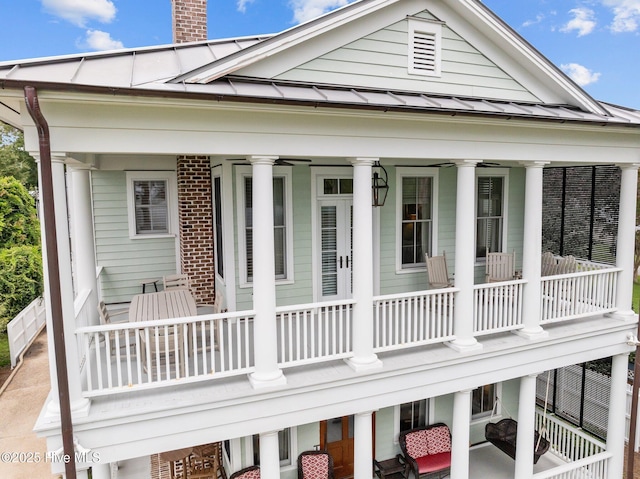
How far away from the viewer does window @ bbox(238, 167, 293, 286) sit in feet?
24.4

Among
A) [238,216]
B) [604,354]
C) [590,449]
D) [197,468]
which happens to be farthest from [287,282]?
[590,449]

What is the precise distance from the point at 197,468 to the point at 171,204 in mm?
5248

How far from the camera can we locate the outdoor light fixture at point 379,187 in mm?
8383

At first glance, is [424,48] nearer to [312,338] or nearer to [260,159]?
[260,159]

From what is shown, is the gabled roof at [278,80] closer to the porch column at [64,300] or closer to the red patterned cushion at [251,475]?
the porch column at [64,300]

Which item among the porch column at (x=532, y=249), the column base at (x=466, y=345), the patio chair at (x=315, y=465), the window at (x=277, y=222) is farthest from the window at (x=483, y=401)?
the window at (x=277, y=222)

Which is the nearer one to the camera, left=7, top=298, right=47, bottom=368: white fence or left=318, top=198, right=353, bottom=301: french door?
left=318, top=198, right=353, bottom=301: french door

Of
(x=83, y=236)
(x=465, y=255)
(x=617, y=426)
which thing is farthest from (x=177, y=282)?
(x=617, y=426)

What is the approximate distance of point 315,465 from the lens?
7.71 metres

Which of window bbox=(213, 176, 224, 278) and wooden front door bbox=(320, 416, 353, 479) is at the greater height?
window bbox=(213, 176, 224, 278)

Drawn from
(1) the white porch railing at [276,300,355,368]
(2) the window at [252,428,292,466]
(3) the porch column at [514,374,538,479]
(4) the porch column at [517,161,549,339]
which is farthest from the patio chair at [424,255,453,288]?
(2) the window at [252,428,292,466]

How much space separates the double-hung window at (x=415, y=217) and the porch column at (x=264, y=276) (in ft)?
13.0

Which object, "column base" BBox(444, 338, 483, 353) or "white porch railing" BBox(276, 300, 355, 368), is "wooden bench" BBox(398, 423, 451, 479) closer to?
"column base" BBox(444, 338, 483, 353)

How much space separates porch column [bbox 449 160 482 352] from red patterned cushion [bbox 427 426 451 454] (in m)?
2.84
